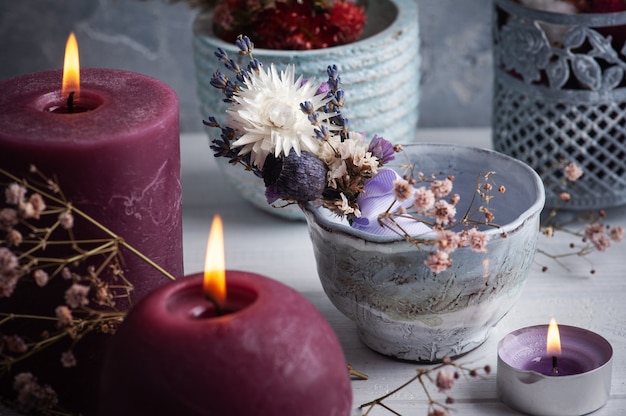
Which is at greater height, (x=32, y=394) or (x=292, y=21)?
(x=292, y=21)

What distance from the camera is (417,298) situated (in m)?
0.55

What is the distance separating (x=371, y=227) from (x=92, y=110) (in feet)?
0.61

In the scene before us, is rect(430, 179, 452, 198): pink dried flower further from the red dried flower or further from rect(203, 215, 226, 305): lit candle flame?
the red dried flower

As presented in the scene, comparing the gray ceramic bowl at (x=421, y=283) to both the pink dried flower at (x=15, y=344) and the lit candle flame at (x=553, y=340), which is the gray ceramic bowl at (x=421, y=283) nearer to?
the lit candle flame at (x=553, y=340)

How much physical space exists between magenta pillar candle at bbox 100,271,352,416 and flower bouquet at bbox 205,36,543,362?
11 cm

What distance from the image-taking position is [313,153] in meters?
0.56

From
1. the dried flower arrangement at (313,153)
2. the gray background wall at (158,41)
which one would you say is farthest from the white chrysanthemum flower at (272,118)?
the gray background wall at (158,41)

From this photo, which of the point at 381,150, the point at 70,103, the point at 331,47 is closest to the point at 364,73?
the point at 331,47

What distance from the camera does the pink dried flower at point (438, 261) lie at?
50 centimetres

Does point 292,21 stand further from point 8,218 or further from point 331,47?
point 8,218

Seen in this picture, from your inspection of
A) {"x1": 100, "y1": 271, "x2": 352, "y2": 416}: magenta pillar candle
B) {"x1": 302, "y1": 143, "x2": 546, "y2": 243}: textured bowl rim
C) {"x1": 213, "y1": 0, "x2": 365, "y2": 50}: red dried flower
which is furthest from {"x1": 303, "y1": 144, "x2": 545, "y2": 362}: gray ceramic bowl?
{"x1": 213, "y1": 0, "x2": 365, "y2": 50}: red dried flower

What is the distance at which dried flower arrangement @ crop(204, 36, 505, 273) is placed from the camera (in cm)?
55

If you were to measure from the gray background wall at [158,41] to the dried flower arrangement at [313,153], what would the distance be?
396 mm

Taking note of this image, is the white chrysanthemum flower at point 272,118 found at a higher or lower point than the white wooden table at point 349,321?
higher
